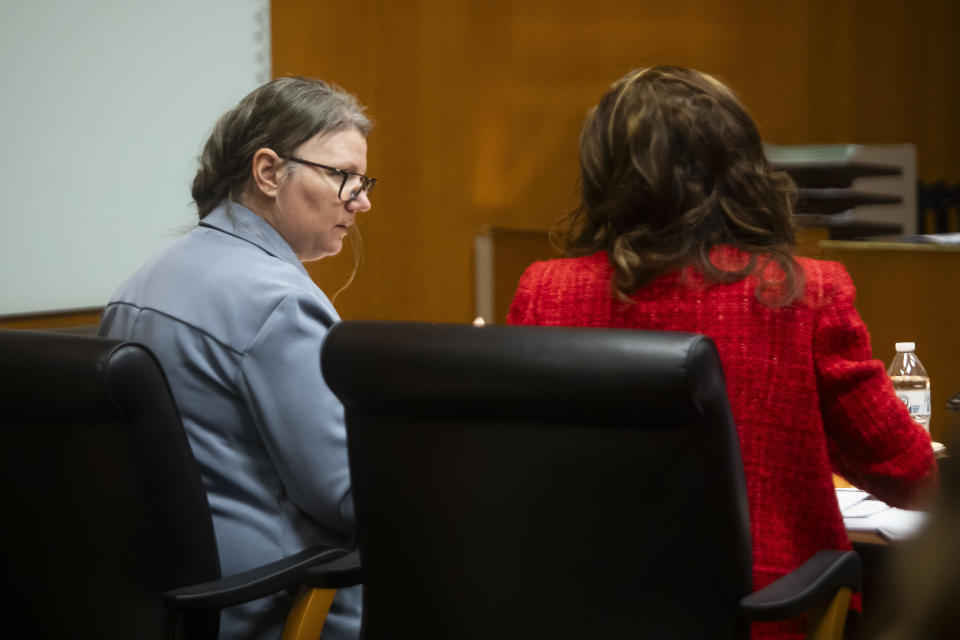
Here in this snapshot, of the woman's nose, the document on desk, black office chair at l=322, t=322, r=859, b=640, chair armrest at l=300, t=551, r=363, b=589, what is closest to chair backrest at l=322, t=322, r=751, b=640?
black office chair at l=322, t=322, r=859, b=640

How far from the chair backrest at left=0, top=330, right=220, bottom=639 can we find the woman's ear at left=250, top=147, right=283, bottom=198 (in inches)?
22.7

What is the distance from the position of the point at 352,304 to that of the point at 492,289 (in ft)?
2.18

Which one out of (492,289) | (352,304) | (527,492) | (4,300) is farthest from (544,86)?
(527,492)

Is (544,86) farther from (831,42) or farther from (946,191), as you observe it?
(946,191)

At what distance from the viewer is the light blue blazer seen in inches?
59.5

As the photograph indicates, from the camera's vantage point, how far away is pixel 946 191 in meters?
4.85

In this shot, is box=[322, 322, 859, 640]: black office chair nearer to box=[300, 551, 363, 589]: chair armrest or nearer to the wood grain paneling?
box=[300, 551, 363, 589]: chair armrest

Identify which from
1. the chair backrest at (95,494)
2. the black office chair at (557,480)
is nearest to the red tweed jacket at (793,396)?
the black office chair at (557,480)

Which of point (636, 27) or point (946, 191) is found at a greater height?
point (636, 27)

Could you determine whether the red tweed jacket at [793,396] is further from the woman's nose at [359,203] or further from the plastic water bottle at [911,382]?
the plastic water bottle at [911,382]

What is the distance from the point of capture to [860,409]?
4.32 ft

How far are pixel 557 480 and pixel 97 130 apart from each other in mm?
2542

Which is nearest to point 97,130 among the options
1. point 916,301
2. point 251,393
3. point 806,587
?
point 251,393

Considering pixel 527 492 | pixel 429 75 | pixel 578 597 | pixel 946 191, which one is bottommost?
pixel 578 597
